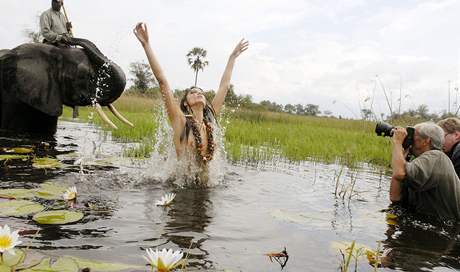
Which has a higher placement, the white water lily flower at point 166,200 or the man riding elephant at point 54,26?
the man riding elephant at point 54,26

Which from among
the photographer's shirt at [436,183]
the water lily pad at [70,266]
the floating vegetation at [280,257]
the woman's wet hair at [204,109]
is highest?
the woman's wet hair at [204,109]

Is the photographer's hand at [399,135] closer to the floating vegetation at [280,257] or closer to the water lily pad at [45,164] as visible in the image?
the floating vegetation at [280,257]

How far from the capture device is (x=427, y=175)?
4.19 metres

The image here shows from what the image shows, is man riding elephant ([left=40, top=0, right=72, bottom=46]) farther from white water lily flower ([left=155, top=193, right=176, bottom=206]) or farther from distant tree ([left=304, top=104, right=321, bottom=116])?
distant tree ([left=304, top=104, right=321, bottom=116])

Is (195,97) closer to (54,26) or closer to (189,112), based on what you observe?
(189,112)

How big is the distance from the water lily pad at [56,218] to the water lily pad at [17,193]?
71 centimetres

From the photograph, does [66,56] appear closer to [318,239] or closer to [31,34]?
[318,239]

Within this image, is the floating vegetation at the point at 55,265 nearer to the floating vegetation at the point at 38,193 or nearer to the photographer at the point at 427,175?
the floating vegetation at the point at 38,193

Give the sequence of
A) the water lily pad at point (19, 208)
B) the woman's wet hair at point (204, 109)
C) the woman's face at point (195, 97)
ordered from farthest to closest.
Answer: the woman's wet hair at point (204, 109) → the woman's face at point (195, 97) → the water lily pad at point (19, 208)

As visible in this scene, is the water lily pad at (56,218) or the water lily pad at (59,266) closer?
the water lily pad at (59,266)

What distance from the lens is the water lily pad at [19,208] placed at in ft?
10.6

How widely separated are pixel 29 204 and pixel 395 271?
2.51m

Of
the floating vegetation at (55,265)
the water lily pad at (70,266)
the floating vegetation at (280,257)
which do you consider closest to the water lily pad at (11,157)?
the floating vegetation at (55,265)

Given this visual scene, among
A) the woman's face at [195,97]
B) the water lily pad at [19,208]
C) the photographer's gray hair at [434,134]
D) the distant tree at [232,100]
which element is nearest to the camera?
the water lily pad at [19,208]
